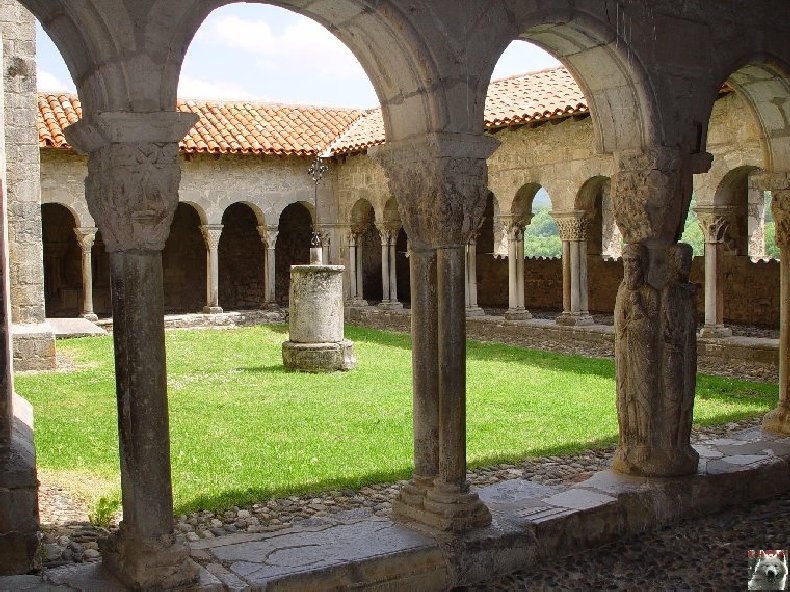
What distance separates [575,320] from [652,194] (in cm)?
938

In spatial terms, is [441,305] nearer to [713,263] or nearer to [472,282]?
[713,263]

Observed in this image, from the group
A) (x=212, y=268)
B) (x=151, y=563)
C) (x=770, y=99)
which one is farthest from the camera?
(x=212, y=268)

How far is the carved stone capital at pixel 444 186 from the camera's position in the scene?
460 centimetres

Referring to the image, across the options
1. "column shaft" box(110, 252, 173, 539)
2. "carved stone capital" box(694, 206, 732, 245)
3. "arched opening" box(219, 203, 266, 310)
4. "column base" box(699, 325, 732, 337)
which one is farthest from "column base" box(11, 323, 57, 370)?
"arched opening" box(219, 203, 266, 310)

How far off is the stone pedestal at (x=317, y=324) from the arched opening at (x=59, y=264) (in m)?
11.7

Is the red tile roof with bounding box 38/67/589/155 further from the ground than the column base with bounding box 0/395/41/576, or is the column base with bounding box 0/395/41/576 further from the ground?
the red tile roof with bounding box 38/67/589/155

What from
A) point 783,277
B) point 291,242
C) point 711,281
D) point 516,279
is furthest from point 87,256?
point 783,277

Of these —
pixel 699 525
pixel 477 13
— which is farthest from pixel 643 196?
pixel 699 525

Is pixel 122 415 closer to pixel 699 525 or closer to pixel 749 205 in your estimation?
pixel 699 525

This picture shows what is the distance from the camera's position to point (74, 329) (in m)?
16.0

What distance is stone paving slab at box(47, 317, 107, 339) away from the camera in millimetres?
15680

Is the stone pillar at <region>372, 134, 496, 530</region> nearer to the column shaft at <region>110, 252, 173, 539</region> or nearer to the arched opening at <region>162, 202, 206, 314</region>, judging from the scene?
the column shaft at <region>110, 252, 173, 539</region>

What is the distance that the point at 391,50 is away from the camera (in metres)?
4.64

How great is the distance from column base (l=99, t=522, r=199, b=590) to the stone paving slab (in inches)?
492
